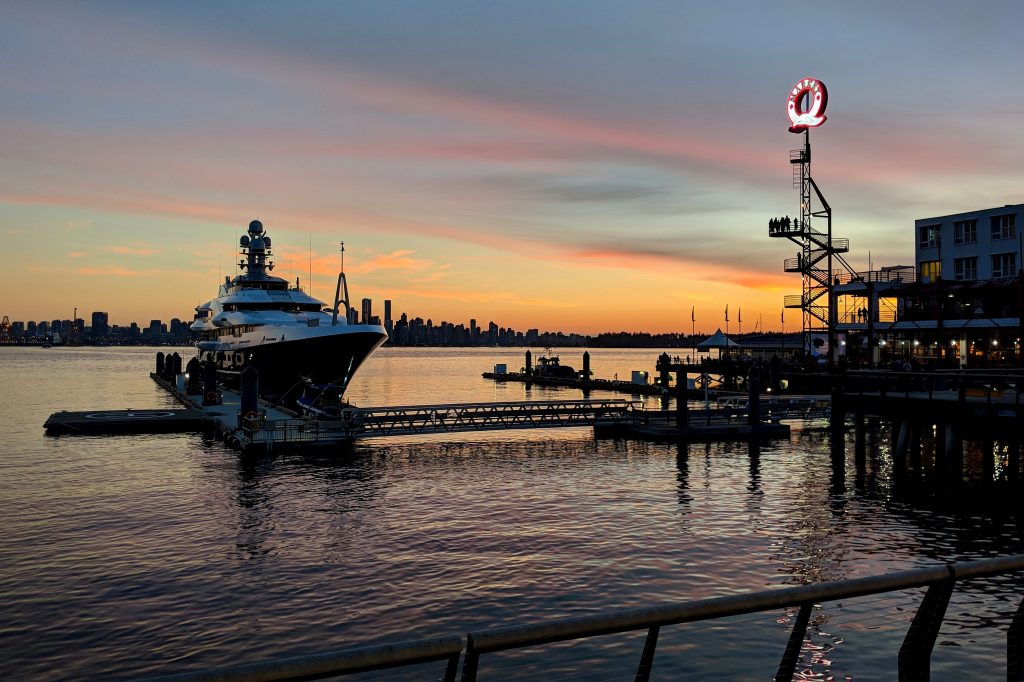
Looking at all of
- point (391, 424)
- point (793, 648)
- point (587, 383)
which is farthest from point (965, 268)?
point (793, 648)

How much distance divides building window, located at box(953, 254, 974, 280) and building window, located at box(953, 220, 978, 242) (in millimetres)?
1613

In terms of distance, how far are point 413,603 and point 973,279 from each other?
6823 cm

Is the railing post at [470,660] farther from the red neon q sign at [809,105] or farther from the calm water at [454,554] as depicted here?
the red neon q sign at [809,105]

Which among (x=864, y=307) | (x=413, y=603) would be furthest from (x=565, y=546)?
(x=864, y=307)

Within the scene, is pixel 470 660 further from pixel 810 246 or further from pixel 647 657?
pixel 810 246

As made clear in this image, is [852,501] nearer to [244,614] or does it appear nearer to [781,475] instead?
[781,475]

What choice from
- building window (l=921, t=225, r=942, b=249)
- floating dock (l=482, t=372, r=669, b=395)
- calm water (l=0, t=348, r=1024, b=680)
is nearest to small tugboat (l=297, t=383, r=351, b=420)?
calm water (l=0, t=348, r=1024, b=680)

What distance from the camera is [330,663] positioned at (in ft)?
13.2

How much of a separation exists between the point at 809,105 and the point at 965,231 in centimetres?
1788

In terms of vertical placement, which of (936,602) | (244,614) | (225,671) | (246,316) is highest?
(246,316)

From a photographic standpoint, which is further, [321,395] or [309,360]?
[309,360]

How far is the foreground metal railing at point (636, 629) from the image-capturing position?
404 centimetres

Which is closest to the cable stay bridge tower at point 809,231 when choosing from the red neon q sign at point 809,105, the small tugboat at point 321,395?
the red neon q sign at point 809,105

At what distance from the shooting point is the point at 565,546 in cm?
2198
